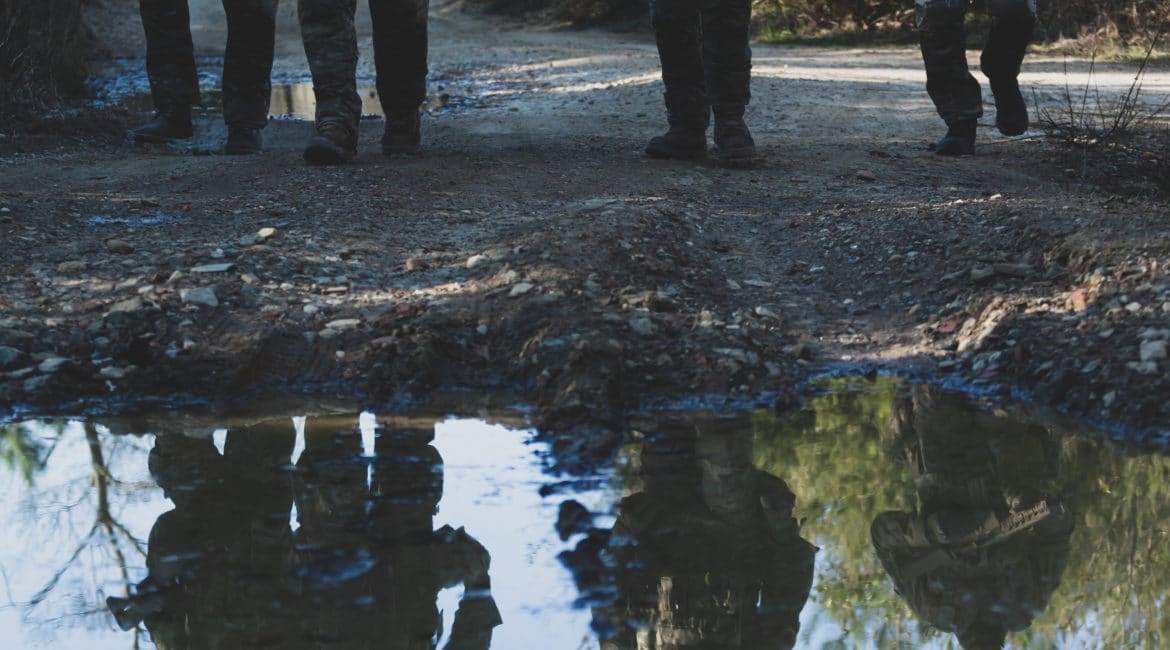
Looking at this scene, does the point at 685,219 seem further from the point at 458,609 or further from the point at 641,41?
the point at 641,41

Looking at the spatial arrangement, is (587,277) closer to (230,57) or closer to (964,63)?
(964,63)

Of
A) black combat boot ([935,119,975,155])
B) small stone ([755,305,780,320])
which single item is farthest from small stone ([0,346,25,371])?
black combat boot ([935,119,975,155])

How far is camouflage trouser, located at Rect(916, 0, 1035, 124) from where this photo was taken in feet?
20.5

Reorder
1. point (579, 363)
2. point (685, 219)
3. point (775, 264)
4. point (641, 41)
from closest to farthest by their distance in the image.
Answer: point (579, 363)
point (775, 264)
point (685, 219)
point (641, 41)

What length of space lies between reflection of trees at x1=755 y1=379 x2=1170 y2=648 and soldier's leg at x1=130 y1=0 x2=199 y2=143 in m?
5.11

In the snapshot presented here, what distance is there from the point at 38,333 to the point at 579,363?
64.3 inches

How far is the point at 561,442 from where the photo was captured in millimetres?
3273

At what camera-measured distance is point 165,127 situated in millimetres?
7656

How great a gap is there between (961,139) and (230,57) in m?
3.89

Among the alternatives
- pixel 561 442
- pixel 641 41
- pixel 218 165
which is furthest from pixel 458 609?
pixel 641 41

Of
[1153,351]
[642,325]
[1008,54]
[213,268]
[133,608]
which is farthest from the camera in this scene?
[1008,54]

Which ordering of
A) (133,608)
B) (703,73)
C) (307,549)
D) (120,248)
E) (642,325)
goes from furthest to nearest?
(703,73)
(120,248)
(642,325)
(307,549)
(133,608)

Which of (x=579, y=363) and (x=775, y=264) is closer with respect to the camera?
(x=579, y=363)

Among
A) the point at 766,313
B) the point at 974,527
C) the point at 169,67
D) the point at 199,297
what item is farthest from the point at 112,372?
the point at 169,67
